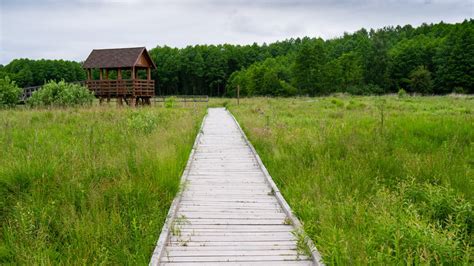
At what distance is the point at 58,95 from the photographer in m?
22.8

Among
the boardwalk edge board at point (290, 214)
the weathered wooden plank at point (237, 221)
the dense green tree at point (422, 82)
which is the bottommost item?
the weathered wooden plank at point (237, 221)

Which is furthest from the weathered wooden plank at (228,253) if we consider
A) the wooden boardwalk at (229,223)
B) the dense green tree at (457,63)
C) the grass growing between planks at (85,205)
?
the dense green tree at (457,63)

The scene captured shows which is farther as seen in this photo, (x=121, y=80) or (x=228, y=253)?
(x=121, y=80)

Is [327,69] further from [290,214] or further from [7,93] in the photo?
[290,214]

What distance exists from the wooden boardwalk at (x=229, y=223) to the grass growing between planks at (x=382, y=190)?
11.8 inches

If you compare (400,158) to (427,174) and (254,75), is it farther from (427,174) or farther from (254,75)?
(254,75)

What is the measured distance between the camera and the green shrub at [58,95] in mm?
22562

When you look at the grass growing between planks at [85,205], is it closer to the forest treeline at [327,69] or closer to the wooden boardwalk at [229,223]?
the wooden boardwalk at [229,223]

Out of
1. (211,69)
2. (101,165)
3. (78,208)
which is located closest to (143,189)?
(78,208)

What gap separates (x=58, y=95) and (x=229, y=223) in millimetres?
21931

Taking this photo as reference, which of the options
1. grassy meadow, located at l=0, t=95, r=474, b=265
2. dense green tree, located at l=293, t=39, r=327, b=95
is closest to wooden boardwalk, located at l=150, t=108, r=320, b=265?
grassy meadow, located at l=0, t=95, r=474, b=265

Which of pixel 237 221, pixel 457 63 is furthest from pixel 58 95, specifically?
pixel 457 63

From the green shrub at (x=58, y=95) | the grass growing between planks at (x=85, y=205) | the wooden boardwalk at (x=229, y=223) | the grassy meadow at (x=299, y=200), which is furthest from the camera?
the green shrub at (x=58, y=95)

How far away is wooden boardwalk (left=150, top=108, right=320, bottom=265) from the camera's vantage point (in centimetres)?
Answer: 381
